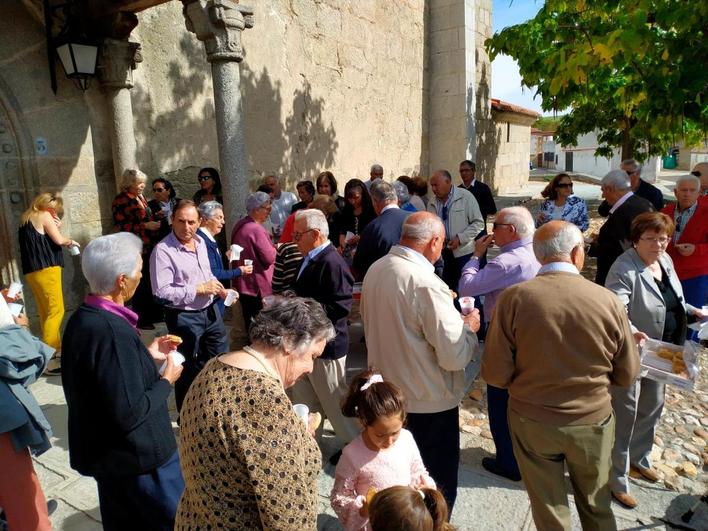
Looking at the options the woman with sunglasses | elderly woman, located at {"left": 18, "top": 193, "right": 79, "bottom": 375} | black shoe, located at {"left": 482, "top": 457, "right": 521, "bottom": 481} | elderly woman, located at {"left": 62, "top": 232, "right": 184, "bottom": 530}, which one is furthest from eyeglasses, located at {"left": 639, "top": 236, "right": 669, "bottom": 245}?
elderly woman, located at {"left": 18, "top": 193, "right": 79, "bottom": 375}

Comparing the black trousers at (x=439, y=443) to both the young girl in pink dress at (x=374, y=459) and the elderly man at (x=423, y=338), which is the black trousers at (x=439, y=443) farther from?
the young girl in pink dress at (x=374, y=459)

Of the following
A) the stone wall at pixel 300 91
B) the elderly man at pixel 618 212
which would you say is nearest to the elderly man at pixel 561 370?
the elderly man at pixel 618 212

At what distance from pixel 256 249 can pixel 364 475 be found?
112 inches

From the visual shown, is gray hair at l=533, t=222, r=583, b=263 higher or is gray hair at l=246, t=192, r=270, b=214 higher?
gray hair at l=246, t=192, r=270, b=214

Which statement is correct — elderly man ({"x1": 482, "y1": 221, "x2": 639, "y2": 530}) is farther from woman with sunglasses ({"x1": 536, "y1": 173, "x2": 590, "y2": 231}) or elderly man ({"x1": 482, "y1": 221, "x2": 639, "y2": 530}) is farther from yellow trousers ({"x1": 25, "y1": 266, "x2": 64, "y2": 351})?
yellow trousers ({"x1": 25, "y1": 266, "x2": 64, "y2": 351})

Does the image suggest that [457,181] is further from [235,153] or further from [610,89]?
[235,153]

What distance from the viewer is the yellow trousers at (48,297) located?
15.5 ft

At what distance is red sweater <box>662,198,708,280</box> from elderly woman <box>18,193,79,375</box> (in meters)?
5.88

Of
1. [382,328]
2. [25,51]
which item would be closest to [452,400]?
[382,328]

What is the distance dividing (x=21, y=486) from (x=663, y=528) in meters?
3.39

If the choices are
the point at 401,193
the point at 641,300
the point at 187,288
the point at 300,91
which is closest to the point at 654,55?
the point at 401,193

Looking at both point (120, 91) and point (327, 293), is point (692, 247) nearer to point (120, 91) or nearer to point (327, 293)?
point (327, 293)

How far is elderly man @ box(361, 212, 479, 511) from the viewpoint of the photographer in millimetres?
2389

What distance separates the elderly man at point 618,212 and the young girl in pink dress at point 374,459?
357 cm
